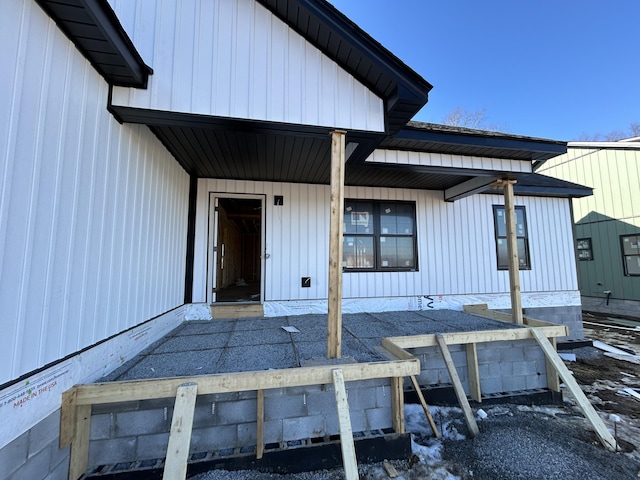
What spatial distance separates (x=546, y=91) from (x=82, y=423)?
21.2 meters

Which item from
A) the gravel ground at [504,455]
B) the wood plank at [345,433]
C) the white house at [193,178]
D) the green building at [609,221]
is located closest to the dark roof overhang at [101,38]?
the white house at [193,178]

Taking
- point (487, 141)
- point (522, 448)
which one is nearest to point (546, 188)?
point (487, 141)

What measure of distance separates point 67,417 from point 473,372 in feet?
12.2

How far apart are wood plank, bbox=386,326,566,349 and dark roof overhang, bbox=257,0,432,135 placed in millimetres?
2250

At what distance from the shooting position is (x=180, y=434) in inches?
68.5

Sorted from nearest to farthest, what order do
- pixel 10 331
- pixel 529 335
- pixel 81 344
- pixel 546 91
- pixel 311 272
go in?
1. pixel 10 331
2. pixel 81 344
3. pixel 529 335
4. pixel 311 272
5. pixel 546 91

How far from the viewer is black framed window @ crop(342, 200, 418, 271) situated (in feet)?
17.1

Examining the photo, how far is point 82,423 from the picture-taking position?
1.96m

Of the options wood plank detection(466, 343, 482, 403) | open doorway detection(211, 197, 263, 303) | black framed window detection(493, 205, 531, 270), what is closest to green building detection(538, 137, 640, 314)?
black framed window detection(493, 205, 531, 270)

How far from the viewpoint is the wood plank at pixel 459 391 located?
8.86 feet

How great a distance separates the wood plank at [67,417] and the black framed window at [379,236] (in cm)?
391

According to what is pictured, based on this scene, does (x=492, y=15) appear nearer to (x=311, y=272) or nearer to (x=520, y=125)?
(x=520, y=125)

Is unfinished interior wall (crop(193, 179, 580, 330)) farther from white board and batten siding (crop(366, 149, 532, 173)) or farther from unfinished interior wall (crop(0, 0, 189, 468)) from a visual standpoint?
unfinished interior wall (crop(0, 0, 189, 468))

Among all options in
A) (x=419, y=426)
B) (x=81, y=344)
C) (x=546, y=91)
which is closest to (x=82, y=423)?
(x=81, y=344)
